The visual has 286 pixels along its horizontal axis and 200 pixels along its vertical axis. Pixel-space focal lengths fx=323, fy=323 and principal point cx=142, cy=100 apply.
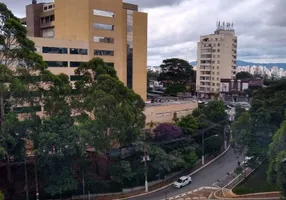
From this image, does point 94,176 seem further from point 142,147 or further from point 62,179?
point 142,147

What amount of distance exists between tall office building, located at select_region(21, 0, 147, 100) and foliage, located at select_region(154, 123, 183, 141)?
9.58 m

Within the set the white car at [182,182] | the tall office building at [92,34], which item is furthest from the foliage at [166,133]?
the tall office building at [92,34]

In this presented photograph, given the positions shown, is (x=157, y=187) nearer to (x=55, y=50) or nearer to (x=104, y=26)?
(x=55, y=50)

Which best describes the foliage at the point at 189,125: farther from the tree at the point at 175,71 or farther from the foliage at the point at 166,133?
the tree at the point at 175,71

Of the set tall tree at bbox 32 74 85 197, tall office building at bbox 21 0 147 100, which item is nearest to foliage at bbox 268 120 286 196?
tall tree at bbox 32 74 85 197

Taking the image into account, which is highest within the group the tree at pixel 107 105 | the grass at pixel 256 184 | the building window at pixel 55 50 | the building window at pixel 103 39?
the building window at pixel 103 39

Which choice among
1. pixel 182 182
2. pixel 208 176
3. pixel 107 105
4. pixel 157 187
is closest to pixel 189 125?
pixel 208 176

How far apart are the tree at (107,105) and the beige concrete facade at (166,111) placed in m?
8.93

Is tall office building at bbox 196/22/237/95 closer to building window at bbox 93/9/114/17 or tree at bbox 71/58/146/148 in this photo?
building window at bbox 93/9/114/17

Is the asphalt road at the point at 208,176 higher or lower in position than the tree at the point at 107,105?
lower

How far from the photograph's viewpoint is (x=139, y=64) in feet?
121

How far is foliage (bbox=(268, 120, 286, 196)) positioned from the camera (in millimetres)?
15070

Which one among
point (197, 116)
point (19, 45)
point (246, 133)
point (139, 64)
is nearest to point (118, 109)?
point (19, 45)

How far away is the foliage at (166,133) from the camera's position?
25.2m
